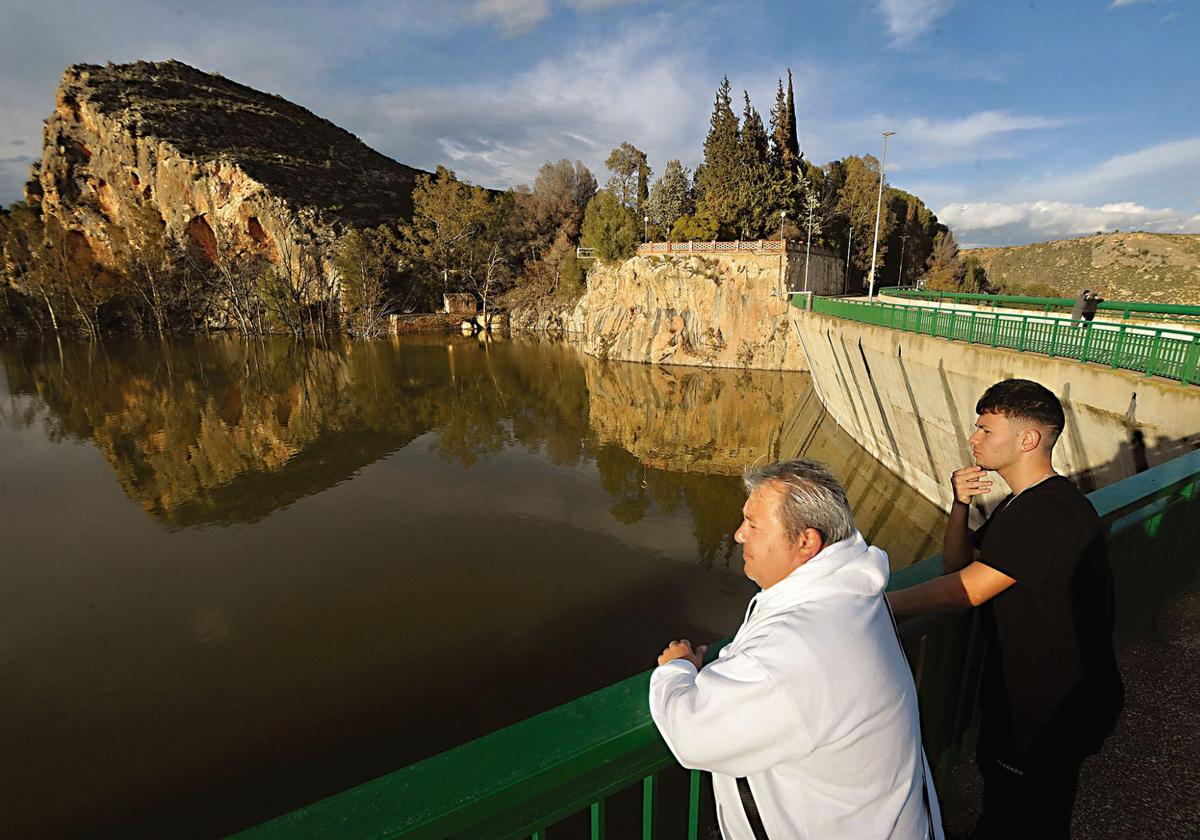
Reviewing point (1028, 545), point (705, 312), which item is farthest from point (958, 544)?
point (705, 312)

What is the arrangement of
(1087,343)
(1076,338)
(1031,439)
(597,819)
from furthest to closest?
(1076,338) → (1087,343) → (1031,439) → (597,819)

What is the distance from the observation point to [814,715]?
1.25 meters

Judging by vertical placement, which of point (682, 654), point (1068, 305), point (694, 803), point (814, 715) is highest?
point (1068, 305)

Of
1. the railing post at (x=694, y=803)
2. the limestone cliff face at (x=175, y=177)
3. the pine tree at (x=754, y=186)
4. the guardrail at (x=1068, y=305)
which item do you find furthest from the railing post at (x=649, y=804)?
the limestone cliff face at (x=175, y=177)

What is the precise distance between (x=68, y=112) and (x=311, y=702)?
92.8 meters

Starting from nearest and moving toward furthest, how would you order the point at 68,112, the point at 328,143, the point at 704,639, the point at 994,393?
the point at 994,393 < the point at 704,639 < the point at 68,112 < the point at 328,143

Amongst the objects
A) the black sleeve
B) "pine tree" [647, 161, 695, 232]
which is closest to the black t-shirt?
the black sleeve

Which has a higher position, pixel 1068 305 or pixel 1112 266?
pixel 1112 266

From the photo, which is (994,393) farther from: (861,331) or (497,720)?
(861,331)

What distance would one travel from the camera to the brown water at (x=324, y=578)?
7.90 m

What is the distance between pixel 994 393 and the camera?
93.0 inches

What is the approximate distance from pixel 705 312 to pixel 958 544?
127ft

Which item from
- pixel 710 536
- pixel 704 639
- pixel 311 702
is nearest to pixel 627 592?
pixel 704 639

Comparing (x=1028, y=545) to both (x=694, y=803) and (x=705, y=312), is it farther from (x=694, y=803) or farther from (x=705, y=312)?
(x=705, y=312)
